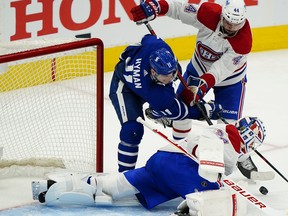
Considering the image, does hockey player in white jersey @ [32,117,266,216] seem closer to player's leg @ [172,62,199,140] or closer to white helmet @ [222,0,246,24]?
white helmet @ [222,0,246,24]

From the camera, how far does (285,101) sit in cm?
730

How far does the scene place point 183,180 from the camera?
481cm

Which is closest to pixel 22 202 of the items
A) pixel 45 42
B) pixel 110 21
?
pixel 45 42

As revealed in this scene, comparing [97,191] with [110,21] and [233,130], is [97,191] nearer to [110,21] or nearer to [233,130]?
[233,130]

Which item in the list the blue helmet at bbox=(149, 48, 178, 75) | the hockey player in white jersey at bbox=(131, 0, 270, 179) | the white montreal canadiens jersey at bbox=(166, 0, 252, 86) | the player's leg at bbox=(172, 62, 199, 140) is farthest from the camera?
the player's leg at bbox=(172, 62, 199, 140)

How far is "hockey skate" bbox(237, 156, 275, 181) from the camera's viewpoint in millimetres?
5531

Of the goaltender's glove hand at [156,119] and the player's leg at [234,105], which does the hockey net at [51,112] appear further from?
the player's leg at [234,105]

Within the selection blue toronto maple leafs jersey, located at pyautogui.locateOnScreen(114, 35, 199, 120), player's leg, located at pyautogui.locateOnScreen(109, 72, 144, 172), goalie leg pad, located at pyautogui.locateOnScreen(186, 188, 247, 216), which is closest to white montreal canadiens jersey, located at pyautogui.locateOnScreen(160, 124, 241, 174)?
goalie leg pad, located at pyautogui.locateOnScreen(186, 188, 247, 216)

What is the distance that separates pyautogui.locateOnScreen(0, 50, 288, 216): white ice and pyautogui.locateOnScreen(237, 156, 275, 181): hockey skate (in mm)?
45

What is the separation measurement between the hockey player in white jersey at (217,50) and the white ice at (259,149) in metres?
0.27

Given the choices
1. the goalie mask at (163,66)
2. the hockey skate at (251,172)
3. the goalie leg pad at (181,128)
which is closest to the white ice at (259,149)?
the hockey skate at (251,172)

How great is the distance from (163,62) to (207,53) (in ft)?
2.39

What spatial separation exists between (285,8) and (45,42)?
11.1 feet

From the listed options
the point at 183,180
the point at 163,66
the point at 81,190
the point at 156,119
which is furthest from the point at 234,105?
the point at 81,190
